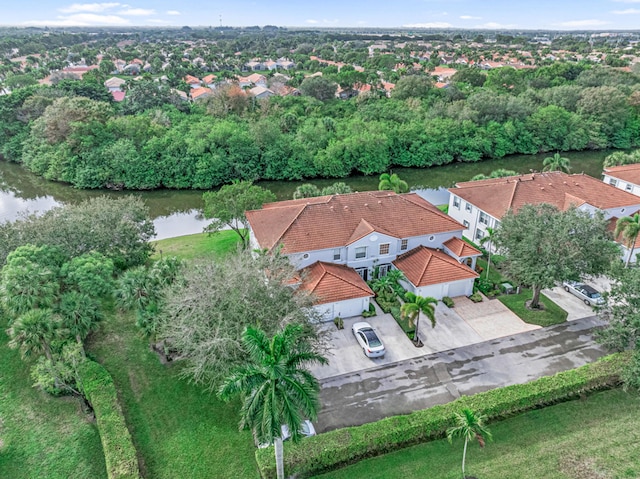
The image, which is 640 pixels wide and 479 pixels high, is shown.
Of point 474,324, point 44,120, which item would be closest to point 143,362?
point 474,324

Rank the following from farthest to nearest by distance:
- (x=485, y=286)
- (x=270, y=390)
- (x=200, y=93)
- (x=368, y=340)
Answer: (x=200, y=93) → (x=485, y=286) → (x=368, y=340) → (x=270, y=390)

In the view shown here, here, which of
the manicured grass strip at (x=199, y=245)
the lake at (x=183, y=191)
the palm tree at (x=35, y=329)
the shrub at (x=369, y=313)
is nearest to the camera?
the palm tree at (x=35, y=329)

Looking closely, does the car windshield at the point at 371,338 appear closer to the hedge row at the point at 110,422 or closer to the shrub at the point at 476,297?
the shrub at the point at 476,297

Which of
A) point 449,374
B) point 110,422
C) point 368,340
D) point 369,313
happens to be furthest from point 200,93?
point 449,374

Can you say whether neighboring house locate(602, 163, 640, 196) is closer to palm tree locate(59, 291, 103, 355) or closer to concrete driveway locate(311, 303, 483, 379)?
concrete driveway locate(311, 303, 483, 379)

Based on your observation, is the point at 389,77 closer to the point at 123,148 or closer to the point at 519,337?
the point at 123,148

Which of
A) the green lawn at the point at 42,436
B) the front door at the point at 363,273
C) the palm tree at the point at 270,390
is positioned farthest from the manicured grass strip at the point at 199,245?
the palm tree at the point at 270,390

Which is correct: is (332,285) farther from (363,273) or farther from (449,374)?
(449,374)
